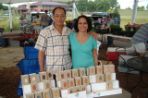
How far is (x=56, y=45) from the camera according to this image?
2986 mm

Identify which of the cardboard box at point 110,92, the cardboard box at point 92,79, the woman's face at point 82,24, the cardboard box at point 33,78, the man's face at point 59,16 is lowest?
the cardboard box at point 110,92

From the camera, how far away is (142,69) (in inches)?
158

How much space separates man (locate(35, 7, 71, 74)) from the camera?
298cm

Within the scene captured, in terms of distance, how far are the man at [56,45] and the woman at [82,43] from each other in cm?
7

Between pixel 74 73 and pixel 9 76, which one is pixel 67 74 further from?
pixel 9 76

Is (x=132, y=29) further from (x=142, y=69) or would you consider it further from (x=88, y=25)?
(x=88, y=25)

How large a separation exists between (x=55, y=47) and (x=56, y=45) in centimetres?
2

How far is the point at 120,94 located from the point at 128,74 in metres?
3.49

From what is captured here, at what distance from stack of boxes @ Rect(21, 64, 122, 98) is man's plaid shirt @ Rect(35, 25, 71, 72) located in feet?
1.24

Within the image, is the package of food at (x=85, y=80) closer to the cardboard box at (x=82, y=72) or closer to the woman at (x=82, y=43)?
the cardboard box at (x=82, y=72)

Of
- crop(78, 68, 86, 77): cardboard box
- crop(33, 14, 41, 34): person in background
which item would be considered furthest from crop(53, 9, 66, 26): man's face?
crop(33, 14, 41, 34): person in background

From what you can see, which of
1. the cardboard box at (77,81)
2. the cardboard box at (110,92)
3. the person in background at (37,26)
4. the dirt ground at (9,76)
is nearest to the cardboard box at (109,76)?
the cardboard box at (110,92)

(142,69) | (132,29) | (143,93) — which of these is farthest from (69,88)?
(132,29)

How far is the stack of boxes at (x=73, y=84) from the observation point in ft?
8.29
